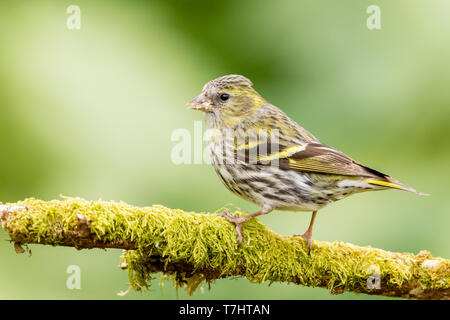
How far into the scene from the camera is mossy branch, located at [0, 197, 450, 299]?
269cm

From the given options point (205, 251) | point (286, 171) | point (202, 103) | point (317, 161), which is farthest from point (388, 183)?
point (202, 103)

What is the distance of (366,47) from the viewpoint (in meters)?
4.56

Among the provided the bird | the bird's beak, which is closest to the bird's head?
the bird's beak

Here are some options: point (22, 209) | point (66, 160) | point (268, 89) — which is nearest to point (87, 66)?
point (66, 160)

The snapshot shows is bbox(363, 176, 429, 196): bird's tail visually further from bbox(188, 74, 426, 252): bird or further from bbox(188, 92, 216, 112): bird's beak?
bbox(188, 92, 216, 112): bird's beak

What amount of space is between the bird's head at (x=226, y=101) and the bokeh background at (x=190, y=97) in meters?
0.41

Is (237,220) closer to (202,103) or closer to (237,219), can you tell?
(237,219)

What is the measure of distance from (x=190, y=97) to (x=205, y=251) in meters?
1.82

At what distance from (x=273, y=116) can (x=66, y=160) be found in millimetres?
1583

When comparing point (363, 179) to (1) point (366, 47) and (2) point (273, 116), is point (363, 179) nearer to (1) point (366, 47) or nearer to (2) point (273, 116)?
(2) point (273, 116)

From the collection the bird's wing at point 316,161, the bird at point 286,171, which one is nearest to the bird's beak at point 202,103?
the bird at point 286,171

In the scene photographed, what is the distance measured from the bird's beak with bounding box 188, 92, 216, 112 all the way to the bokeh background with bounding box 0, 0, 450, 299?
1.34 feet

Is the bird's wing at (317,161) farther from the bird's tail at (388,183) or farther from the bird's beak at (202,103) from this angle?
the bird's beak at (202,103)

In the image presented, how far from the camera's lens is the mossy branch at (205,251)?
2691 mm
